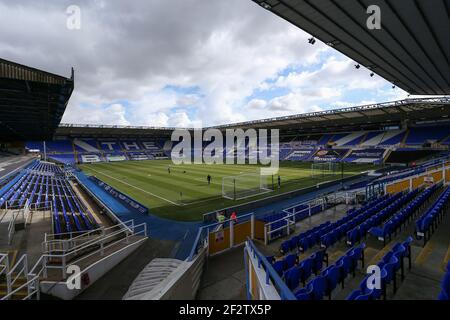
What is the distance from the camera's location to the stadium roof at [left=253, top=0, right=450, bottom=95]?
9.62m

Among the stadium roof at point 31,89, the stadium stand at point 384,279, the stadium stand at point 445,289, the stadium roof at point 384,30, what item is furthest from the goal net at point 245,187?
the stadium stand at point 445,289

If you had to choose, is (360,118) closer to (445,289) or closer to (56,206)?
(445,289)

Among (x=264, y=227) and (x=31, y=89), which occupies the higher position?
(x=31, y=89)

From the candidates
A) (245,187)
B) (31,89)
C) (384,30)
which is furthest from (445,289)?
(245,187)

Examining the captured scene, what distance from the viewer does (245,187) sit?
83.5ft

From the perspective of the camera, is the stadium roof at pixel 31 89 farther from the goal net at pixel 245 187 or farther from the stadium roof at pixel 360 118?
the stadium roof at pixel 360 118

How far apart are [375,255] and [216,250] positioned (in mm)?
5387

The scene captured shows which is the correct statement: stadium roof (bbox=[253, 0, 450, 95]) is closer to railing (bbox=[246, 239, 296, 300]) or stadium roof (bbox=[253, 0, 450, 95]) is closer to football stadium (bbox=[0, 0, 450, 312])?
football stadium (bbox=[0, 0, 450, 312])

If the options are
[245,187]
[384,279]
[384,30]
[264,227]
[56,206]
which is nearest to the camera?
[384,279]

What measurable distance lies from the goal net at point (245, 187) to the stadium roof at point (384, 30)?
44.2 feet

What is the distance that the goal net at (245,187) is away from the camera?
2194 centimetres

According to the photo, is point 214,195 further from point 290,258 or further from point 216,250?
point 290,258

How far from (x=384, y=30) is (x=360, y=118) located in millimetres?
39307

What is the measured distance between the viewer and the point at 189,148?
80.6 meters
